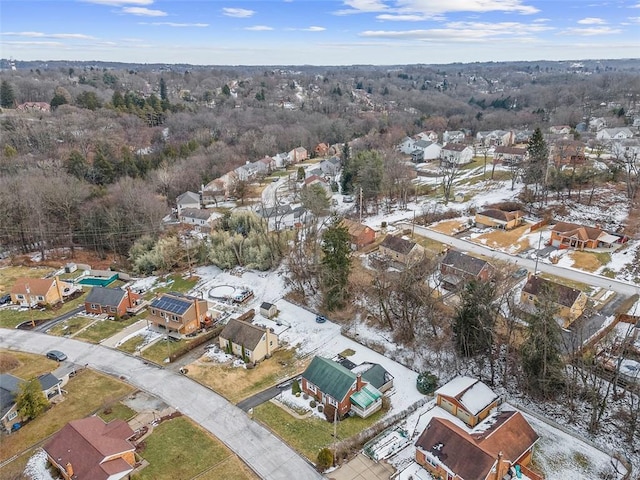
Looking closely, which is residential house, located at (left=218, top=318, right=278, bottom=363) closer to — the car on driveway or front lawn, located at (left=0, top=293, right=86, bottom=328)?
front lawn, located at (left=0, top=293, right=86, bottom=328)

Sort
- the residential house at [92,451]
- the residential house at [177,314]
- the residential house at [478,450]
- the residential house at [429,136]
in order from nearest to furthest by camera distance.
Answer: the residential house at [478,450] < the residential house at [92,451] < the residential house at [177,314] < the residential house at [429,136]

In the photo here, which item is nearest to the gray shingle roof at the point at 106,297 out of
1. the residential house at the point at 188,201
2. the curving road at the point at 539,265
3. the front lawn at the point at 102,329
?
the front lawn at the point at 102,329

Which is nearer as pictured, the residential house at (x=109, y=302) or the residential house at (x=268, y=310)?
the residential house at (x=268, y=310)

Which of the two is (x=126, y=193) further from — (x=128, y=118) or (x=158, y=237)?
(x=128, y=118)

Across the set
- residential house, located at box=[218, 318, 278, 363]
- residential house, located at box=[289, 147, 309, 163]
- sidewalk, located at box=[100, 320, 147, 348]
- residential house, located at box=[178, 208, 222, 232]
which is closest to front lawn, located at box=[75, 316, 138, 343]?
sidewalk, located at box=[100, 320, 147, 348]

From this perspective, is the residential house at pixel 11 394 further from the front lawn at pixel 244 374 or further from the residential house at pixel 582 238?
the residential house at pixel 582 238

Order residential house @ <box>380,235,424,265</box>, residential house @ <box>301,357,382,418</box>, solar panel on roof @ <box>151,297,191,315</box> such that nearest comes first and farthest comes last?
1. residential house @ <box>301,357,382,418</box>
2. solar panel on roof @ <box>151,297,191,315</box>
3. residential house @ <box>380,235,424,265</box>

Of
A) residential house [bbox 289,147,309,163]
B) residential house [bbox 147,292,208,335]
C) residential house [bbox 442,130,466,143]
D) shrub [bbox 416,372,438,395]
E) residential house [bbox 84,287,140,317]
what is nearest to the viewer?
shrub [bbox 416,372,438,395]
